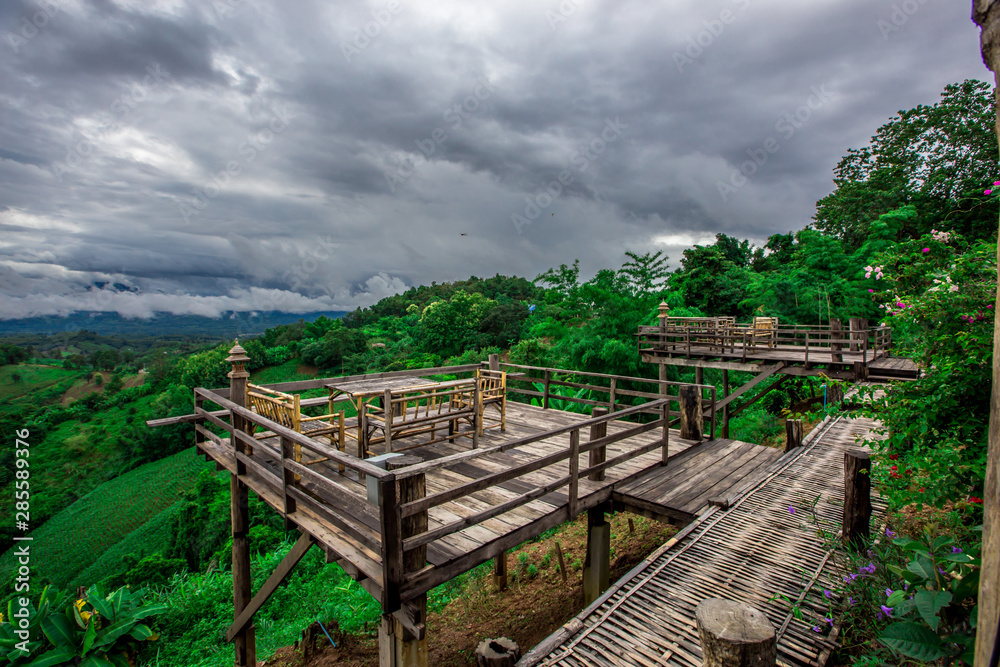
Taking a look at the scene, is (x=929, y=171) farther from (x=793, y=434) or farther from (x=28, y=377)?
(x=28, y=377)

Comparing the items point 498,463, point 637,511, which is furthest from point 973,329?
point 498,463

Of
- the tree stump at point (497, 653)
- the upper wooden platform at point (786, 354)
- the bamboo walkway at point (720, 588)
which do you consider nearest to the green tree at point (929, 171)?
the upper wooden platform at point (786, 354)

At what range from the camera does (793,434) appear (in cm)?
698

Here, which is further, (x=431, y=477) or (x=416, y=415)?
(x=416, y=415)

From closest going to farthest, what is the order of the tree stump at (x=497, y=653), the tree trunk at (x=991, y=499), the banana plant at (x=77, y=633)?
the tree trunk at (x=991, y=499) < the tree stump at (x=497, y=653) < the banana plant at (x=77, y=633)

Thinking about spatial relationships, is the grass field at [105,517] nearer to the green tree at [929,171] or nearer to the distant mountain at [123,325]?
the distant mountain at [123,325]

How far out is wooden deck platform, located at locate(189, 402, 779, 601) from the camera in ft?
Result: 11.6

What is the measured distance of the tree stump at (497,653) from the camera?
9.27 ft

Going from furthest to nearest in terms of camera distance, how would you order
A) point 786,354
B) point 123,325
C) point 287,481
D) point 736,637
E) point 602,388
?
point 123,325 < point 786,354 < point 602,388 < point 287,481 < point 736,637

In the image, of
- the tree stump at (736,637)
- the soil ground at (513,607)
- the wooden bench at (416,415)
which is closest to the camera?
the tree stump at (736,637)

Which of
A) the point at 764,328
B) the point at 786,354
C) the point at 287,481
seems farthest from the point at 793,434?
the point at 764,328

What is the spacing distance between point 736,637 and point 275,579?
4989mm

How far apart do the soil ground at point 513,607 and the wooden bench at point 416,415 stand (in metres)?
2.92

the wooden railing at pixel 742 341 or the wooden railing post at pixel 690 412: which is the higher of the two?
the wooden railing at pixel 742 341
